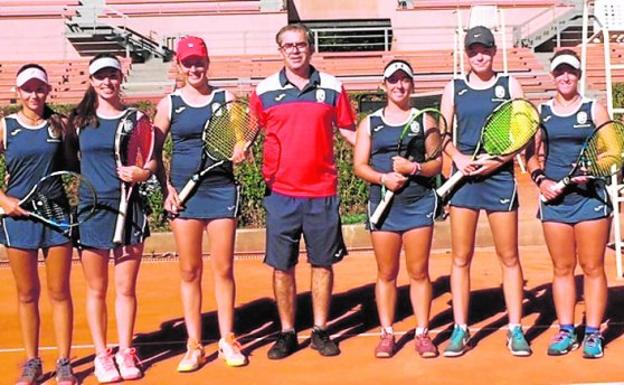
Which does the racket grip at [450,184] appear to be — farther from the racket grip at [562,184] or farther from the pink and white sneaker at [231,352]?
the pink and white sneaker at [231,352]

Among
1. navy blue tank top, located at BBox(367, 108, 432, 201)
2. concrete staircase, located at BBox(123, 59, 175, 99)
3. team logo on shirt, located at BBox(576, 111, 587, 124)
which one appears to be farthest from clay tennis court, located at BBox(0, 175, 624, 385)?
concrete staircase, located at BBox(123, 59, 175, 99)

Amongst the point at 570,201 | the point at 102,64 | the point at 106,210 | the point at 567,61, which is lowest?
the point at 570,201

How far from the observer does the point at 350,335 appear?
7008 mm

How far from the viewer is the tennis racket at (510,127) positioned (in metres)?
5.90

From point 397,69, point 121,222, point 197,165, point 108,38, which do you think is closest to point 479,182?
point 397,69

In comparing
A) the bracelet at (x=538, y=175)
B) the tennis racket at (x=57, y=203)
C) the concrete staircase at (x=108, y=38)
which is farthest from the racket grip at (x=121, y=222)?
the concrete staircase at (x=108, y=38)

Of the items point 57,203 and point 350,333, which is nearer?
point 57,203

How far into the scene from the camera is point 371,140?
6.12 meters

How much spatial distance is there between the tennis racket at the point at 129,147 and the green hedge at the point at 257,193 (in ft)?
17.0

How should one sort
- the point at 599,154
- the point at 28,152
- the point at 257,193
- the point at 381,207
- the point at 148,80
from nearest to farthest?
the point at 28,152, the point at 599,154, the point at 381,207, the point at 257,193, the point at 148,80

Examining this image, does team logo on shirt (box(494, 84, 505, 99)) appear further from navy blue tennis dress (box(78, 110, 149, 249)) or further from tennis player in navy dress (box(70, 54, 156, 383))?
navy blue tennis dress (box(78, 110, 149, 249))

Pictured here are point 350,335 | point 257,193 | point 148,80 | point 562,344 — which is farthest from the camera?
point 148,80

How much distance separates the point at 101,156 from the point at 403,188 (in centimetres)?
201

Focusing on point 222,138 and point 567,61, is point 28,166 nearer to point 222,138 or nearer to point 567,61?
point 222,138
